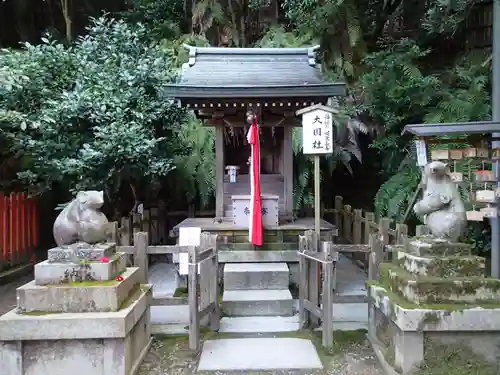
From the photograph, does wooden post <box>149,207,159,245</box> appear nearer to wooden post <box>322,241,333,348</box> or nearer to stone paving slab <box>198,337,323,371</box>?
stone paving slab <box>198,337,323,371</box>

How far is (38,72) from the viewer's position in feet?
23.8

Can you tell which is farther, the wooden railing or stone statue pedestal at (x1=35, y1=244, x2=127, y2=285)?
the wooden railing

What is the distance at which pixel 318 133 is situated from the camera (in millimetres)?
5465

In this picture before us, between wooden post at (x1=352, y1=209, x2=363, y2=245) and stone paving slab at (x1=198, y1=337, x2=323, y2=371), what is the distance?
399 cm

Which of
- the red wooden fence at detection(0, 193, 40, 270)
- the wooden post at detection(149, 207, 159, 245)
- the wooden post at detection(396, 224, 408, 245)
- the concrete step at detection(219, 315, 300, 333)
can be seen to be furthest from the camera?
the wooden post at detection(149, 207, 159, 245)

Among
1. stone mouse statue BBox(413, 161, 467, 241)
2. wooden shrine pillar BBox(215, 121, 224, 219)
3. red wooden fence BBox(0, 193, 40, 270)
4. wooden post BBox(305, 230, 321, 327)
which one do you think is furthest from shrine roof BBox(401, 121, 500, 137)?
red wooden fence BBox(0, 193, 40, 270)

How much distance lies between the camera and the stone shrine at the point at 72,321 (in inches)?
137

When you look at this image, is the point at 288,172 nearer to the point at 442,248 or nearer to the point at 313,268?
the point at 313,268

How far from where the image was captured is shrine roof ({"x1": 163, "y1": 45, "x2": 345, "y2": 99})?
6789 mm

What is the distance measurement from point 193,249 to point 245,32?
10646 millimetres

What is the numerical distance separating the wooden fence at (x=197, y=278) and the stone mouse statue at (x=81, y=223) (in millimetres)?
1074

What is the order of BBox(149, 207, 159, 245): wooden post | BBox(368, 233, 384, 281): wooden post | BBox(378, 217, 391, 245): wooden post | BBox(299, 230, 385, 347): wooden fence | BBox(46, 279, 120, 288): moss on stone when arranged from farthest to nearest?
BBox(149, 207, 159, 245): wooden post, BBox(378, 217, 391, 245): wooden post, BBox(368, 233, 384, 281): wooden post, BBox(299, 230, 385, 347): wooden fence, BBox(46, 279, 120, 288): moss on stone

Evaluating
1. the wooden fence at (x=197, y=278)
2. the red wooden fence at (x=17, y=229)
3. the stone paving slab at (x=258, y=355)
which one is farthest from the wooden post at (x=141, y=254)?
the red wooden fence at (x=17, y=229)

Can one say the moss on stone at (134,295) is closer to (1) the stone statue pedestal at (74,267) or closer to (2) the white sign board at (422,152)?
(1) the stone statue pedestal at (74,267)
